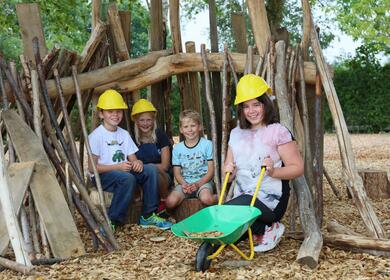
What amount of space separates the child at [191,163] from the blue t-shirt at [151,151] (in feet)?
1.14

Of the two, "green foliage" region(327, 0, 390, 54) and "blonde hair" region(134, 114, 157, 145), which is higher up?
"green foliage" region(327, 0, 390, 54)

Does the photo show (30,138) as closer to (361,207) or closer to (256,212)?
(256,212)

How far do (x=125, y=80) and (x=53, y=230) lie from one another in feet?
6.89

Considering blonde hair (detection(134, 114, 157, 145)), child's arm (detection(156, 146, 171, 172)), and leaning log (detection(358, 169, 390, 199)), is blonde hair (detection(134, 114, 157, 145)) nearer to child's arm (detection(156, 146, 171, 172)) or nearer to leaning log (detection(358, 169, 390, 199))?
child's arm (detection(156, 146, 171, 172))

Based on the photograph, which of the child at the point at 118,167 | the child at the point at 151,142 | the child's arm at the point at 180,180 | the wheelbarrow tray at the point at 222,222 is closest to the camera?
the wheelbarrow tray at the point at 222,222

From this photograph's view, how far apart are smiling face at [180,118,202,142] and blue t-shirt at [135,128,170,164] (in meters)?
0.40

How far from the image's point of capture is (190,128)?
5723mm

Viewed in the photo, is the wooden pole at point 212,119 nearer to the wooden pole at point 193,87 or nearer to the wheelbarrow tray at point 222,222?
the wooden pole at point 193,87

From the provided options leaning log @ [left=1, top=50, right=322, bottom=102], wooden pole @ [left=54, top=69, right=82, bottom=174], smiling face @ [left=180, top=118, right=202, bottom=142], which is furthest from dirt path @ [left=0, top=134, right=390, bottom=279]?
leaning log @ [left=1, top=50, right=322, bottom=102]

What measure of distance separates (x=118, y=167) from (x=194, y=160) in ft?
2.28

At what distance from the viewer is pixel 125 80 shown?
6.27m

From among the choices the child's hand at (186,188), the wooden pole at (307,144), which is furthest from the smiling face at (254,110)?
the child's hand at (186,188)

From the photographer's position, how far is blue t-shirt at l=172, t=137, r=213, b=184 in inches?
227

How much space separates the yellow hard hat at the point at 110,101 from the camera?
5.71m
